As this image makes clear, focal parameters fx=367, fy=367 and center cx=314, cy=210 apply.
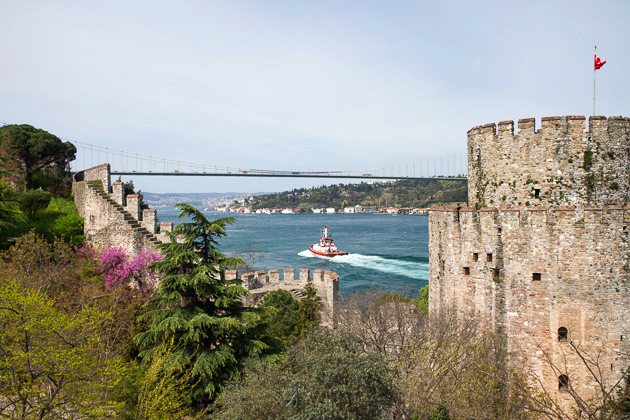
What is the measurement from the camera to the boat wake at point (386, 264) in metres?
46.3

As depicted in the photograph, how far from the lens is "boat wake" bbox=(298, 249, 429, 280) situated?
46344 millimetres

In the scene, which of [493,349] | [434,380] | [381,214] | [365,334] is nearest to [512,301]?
[493,349]

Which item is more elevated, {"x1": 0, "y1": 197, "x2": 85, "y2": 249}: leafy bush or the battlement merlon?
the battlement merlon

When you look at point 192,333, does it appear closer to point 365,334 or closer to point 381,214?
point 365,334

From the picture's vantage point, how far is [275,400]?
6.95m

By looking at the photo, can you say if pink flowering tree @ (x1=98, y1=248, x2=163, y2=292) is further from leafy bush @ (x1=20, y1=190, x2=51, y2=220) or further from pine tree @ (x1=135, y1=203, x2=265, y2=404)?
pine tree @ (x1=135, y1=203, x2=265, y2=404)

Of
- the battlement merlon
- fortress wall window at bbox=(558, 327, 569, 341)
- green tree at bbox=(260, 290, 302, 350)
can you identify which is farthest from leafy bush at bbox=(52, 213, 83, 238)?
fortress wall window at bbox=(558, 327, 569, 341)

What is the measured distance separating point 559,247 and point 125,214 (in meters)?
15.5

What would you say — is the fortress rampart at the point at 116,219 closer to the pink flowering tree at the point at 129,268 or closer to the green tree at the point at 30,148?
the pink flowering tree at the point at 129,268

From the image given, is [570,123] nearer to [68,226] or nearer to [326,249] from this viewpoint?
[68,226]

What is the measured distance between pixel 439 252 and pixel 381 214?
558 ft

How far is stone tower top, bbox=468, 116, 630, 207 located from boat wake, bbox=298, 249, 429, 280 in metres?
35.4

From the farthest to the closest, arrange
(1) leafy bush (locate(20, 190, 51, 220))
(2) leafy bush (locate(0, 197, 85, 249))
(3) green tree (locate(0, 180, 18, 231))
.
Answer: (1) leafy bush (locate(20, 190, 51, 220)) < (2) leafy bush (locate(0, 197, 85, 249)) < (3) green tree (locate(0, 180, 18, 231))

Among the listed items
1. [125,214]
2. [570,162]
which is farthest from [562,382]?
[125,214]
